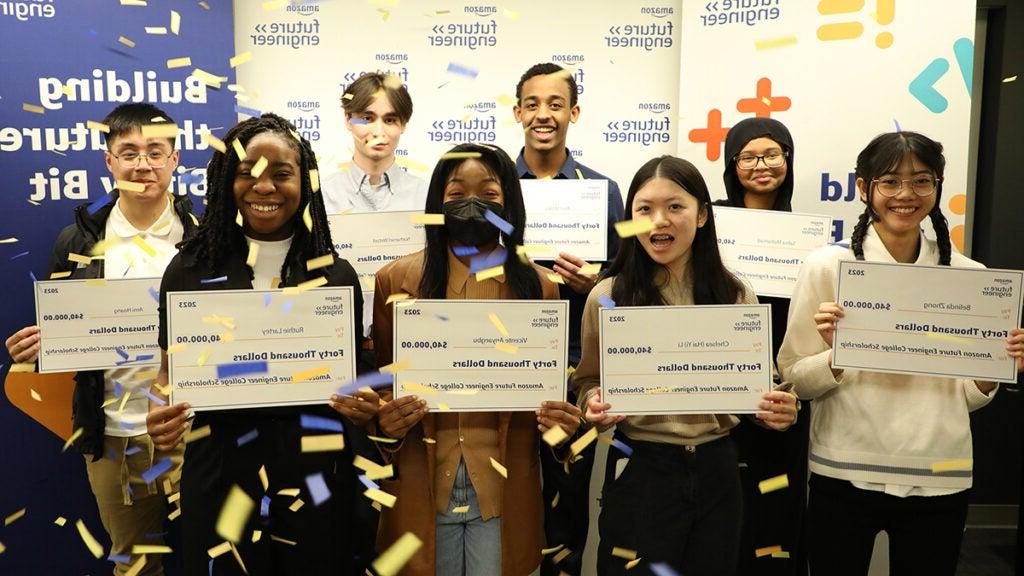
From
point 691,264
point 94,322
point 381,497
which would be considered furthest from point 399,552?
point 94,322

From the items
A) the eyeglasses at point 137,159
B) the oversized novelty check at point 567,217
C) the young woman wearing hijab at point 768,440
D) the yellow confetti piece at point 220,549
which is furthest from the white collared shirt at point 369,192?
the yellow confetti piece at point 220,549

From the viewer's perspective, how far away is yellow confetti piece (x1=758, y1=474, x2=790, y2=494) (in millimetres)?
2936

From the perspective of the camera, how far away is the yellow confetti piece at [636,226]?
229 cm

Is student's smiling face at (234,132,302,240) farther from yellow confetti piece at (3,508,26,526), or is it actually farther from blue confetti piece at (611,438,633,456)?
yellow confetti piece at (3,508,26,526)

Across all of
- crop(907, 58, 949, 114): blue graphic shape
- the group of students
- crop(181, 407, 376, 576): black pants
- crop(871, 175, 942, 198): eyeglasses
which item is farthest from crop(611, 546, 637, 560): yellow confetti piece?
crop(907, 58, 949, 114): blue graphic shape

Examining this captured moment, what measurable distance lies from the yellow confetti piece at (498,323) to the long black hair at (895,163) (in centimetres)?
118

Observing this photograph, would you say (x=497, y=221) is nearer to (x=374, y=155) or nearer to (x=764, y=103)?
(x=374, y=155)

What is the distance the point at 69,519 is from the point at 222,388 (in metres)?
2.46

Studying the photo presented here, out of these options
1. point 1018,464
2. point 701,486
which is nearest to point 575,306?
point 701,486

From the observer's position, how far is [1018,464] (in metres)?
4.64

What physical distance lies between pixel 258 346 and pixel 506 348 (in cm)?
70

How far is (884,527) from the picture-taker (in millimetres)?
2408

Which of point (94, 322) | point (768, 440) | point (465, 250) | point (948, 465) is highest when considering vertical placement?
point (465, 250)

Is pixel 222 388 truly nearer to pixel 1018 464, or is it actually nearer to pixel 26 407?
pixel 26 407
